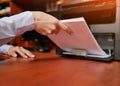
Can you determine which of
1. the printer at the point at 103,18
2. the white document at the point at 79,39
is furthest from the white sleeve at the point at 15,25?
the printer at the point at 103,18

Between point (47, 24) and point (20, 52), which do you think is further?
point (20, 52)

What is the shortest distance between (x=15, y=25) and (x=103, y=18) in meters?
0.44

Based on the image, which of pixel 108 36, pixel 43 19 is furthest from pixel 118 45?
pixel 43 19

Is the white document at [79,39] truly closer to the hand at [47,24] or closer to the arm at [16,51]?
the hand at [47,24]

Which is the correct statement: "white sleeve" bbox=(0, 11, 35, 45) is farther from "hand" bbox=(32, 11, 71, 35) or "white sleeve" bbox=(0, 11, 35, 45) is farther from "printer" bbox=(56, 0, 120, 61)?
"printer" bbox=(56, 0, 120, 61)

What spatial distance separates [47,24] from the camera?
0.83m

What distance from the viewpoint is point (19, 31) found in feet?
2.89

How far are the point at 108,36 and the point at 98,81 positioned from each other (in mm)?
402

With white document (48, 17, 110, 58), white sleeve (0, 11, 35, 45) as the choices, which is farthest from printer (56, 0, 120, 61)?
white sleeve (0, 11, 35, 45)

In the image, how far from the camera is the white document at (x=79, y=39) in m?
0.75

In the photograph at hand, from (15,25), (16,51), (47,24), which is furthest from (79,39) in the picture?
(16,51)

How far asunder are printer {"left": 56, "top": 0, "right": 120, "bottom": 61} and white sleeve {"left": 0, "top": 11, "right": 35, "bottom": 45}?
26 centimetres

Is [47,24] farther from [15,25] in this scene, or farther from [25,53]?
[25,53]

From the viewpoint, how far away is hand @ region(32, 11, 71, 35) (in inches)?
32.3
